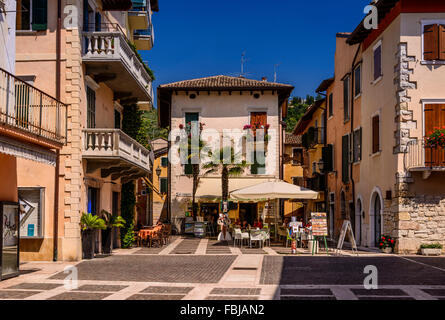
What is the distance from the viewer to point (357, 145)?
1118 inches

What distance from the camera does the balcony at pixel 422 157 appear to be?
2153 centimetres

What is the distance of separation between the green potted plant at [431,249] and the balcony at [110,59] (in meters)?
12.4

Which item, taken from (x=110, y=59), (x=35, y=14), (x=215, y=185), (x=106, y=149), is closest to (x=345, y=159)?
(x=215, y=185)

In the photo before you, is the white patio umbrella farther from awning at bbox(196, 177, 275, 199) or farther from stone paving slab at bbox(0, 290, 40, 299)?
stone paving slab at bbox(0, 290, 40, 299)

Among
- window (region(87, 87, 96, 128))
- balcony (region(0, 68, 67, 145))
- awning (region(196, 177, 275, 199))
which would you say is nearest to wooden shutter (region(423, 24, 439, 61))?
window (region(87, 87, 96, 128))

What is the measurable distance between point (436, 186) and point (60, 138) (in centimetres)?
1369

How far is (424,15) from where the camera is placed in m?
22.5

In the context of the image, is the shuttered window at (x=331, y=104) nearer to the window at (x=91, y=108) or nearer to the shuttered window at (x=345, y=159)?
the shuttered window at (x=345, y=159)

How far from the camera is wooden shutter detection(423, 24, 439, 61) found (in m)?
22.4

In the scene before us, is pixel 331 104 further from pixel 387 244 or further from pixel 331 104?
pixel 387 244

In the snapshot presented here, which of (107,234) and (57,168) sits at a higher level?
(57,168)

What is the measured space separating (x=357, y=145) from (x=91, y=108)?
516 inches
